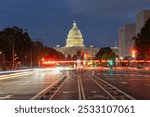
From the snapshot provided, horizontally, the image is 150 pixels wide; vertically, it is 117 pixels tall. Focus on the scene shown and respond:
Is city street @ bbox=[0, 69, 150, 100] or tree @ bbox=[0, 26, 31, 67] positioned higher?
tree @ bbox=[0, 26, 31, 67]

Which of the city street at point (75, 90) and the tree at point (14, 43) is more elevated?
the tree at point (14, 43)

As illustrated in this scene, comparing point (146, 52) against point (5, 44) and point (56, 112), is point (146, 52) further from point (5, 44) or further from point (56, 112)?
point (56, 112)

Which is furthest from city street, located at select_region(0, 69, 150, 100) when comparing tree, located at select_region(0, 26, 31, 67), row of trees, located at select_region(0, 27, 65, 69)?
tree, located at select_region(0, 26, 31, 67)

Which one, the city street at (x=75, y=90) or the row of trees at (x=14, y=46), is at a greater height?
the row of trees at (x=14, y=46)

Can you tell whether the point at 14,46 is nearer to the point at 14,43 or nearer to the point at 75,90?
the point at 14,43

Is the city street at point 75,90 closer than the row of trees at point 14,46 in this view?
Yes

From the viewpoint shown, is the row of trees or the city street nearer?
the city street

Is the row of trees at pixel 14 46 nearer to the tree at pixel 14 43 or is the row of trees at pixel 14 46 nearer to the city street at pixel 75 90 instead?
the tree at pixel 14 43

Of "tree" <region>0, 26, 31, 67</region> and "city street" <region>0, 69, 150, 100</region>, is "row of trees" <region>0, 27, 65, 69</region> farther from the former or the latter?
"city street" <region>0, 69, 150, 100</region>

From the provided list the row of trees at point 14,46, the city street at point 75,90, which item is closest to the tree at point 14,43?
the row of trees at point 14,46

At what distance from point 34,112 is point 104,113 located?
57.6 inches

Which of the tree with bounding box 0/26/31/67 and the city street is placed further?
the tree with bounding box 0/26/31/67

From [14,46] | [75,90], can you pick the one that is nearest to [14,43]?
[14,46]

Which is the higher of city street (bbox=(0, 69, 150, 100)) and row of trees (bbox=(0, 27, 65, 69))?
row of trees (bbox=(0, 27, 65, 69))
